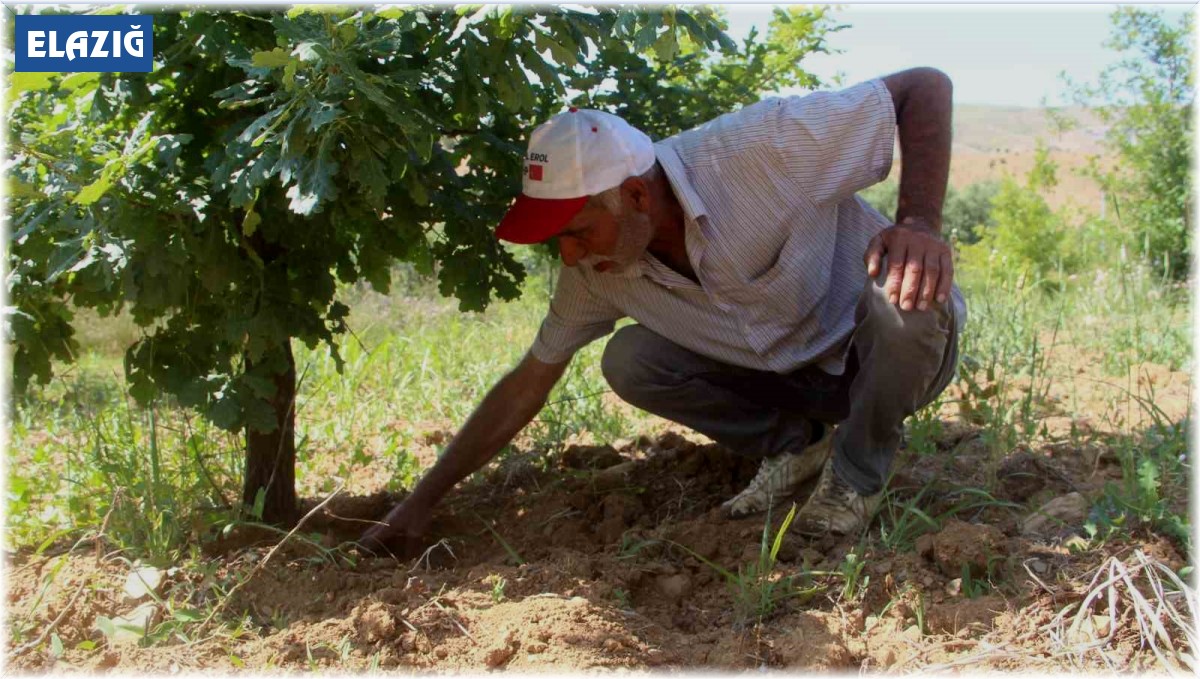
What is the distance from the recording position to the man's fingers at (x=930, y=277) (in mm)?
2621

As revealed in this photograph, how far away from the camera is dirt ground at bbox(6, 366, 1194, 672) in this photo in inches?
89.1

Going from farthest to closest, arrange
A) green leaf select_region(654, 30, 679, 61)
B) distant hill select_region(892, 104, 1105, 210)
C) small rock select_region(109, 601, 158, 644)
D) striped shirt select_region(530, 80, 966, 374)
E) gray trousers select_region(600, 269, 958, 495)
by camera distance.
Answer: distant hill select_region(892, 104, 1105, 210)
gray trousers select_region(600, 269, 958, 495)
striped shirt select_region(530, 80, 966, 374)
small rock select_region(109, 601, 158, 644)
green leaf select_region(654, 30, 679, 61)

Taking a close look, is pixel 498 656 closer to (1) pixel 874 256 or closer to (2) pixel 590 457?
(1) pixel 874 256

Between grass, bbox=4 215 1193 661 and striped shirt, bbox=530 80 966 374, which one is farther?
striped shirt, bbox=530 80 966 374

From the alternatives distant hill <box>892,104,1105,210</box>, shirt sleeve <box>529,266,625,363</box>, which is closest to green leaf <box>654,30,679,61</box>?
shirt sleeve <box>529,266,625,363</box>

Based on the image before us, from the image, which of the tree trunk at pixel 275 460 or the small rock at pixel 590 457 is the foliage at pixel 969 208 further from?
the tree trunk at pixel 275 460

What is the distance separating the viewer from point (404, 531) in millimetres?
3139

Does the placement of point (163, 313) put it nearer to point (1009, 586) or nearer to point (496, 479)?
point (496, 479)

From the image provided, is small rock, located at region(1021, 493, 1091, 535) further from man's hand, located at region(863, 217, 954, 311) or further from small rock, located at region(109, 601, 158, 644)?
small rock, located at region(109, 601, 158, 644)

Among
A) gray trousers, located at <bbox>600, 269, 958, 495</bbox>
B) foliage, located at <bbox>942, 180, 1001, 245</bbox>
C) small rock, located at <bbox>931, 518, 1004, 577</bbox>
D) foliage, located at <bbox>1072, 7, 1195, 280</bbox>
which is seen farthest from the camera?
foliage, located at <bbox>942, 180, 1001, 245</bbox>

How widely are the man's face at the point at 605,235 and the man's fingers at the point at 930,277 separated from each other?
70 cm

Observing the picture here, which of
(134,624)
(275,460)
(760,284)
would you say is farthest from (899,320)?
(134,624)

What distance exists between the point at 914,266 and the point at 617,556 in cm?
103

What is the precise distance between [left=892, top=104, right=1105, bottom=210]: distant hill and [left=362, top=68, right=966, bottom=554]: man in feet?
79.6
